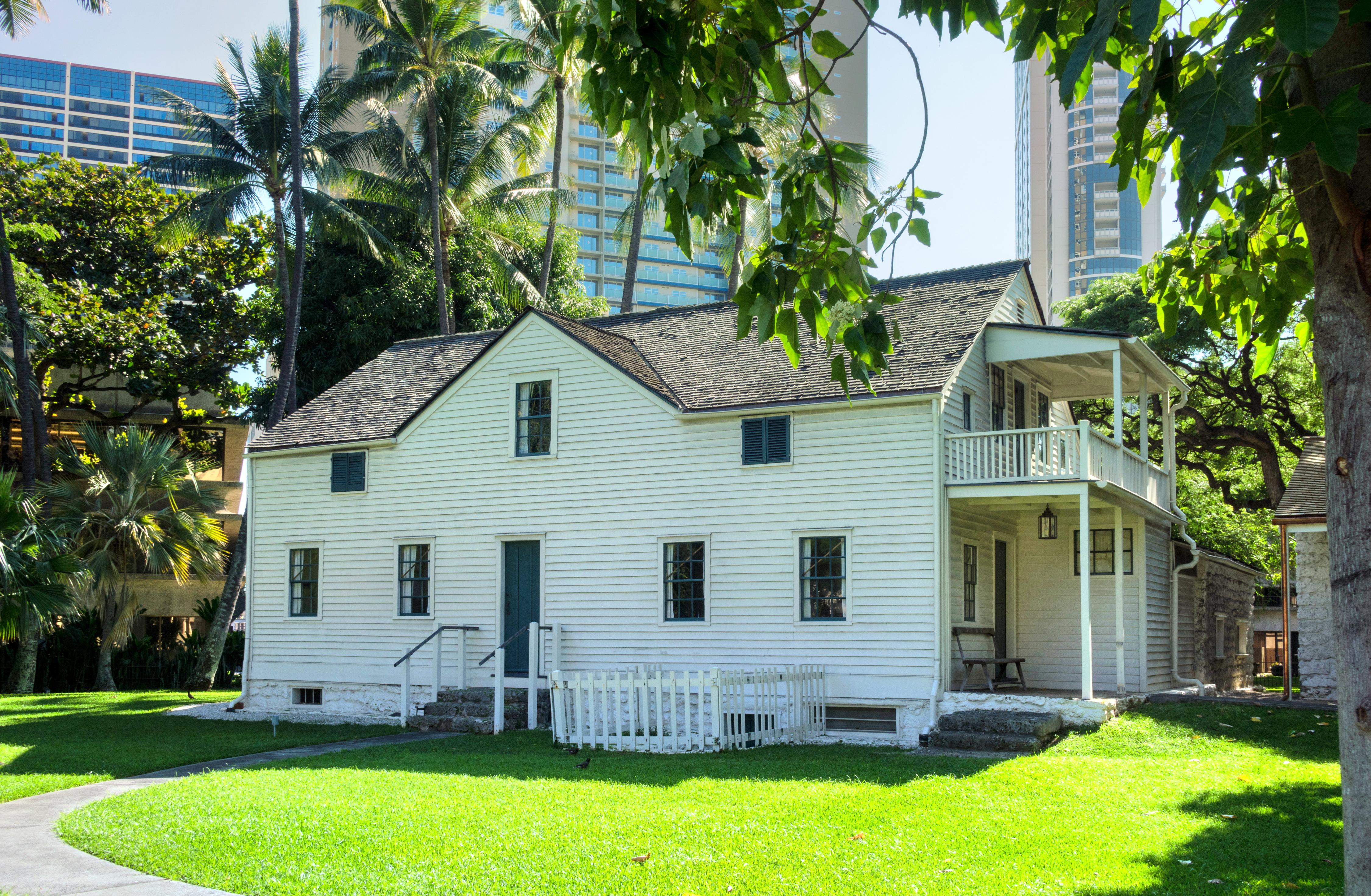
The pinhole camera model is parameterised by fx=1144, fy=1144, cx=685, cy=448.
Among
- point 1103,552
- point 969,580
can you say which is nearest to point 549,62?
point 1103,552

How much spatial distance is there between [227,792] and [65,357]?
85.2ft

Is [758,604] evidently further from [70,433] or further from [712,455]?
[70,433]

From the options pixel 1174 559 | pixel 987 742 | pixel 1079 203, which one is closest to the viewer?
pixel 987 742

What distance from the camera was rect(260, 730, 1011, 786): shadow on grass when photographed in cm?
1127

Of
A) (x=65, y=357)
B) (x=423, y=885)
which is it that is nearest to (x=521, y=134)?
(x=65, y=357)

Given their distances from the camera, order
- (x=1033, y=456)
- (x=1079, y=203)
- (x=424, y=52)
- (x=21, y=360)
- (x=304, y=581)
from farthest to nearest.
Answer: (x=1079, y=203) → (x=424, y=52) → (x=21, y=360) → (x=304, y=581) → (x=1033, y=456)

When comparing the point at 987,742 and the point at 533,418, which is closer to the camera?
the point at 987,742

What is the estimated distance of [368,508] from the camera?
2067cm

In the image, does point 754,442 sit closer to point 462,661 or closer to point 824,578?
point 824,578

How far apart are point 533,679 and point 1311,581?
12.7 m

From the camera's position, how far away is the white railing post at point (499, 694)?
1655 centimetres

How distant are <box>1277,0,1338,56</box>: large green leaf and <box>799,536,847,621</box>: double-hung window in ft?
43.4

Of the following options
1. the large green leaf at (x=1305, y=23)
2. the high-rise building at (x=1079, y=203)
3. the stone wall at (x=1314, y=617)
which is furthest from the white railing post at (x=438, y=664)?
the high-rise building at (x=1079, y=203)

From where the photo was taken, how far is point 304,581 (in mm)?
21359
